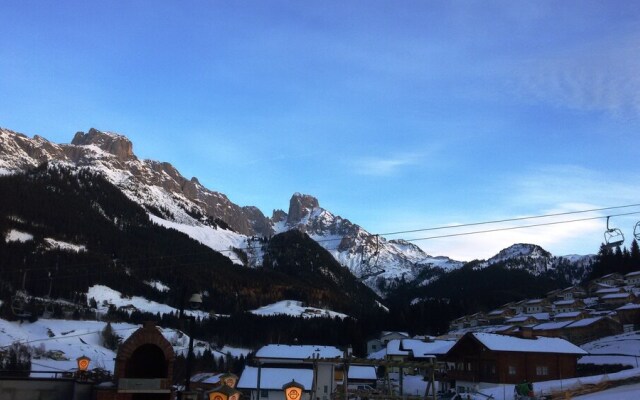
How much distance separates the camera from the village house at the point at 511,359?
5494 cm

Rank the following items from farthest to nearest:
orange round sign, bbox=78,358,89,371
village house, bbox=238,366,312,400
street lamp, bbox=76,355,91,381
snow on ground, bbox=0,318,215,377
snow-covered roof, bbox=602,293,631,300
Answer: snow-covered roof, bbox=602,293,631,300, snow on ground, bbox=0,318,215,377, village house, bbox=238,366,312,400, orange round sign, bbox=78,358,89,371, street lamp, bbox=76,355,91,381

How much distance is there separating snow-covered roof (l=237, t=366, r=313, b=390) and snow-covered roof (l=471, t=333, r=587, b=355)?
58.9 feet

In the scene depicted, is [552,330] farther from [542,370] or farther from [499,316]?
[499,316]

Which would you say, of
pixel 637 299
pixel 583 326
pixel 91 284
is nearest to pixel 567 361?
pixel 583 326

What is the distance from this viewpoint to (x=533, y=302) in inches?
6058

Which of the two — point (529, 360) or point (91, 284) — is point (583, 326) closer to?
point (529, 360)

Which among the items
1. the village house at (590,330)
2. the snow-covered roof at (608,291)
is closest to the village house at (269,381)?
the village house at (590,330)

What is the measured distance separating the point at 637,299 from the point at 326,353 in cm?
6417

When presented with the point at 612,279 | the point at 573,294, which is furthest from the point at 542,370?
the point at 573,294

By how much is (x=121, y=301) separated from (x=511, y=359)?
14632cm

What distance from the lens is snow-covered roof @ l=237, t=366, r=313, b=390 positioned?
60031mm

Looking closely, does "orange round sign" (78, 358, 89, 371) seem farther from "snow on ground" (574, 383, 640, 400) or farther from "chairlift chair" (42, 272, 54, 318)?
"chairlift chair" (42, 272, 54, 318)

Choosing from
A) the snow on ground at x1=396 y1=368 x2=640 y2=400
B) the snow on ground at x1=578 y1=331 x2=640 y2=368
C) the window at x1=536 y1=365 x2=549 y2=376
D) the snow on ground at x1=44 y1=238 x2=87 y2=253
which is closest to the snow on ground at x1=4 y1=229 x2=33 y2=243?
the snow on ground at x1=44 y1=238 x2=87 y2=253

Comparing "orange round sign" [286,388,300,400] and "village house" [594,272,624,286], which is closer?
"orange round sign" [286,388,300,400]
